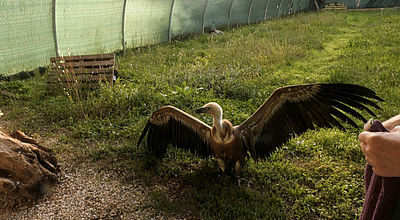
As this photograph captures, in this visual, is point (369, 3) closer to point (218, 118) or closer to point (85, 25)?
point (85, 25)

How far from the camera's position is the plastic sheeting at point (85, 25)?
21.6 ft

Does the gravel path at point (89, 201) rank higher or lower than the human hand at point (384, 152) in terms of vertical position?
lower

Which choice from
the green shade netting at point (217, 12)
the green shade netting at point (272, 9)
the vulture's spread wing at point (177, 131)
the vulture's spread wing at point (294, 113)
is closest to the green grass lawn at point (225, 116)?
the vulture's spread wing at point (177, 131)

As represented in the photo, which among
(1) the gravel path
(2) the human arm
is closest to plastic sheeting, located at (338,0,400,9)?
(1) the gravel path

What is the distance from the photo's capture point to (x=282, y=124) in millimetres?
2953

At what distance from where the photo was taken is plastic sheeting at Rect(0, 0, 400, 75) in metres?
6.60

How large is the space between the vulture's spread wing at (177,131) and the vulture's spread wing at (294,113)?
464mm

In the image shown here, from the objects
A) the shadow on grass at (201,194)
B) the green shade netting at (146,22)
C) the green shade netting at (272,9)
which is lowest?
the shadow on grass at (201,194)

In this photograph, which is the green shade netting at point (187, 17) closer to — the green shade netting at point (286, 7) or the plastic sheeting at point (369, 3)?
the green shade netting at point (286, 7)

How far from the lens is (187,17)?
37.2ft

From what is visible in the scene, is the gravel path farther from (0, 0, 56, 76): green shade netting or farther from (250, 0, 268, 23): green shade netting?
(250, 0, 268, 23): green shade netting

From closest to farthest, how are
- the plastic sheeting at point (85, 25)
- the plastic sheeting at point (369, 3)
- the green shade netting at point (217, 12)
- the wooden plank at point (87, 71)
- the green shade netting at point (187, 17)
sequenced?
the wooden plank at point (87, 71) → the plastic sheeting at point (85, 25) → the green shade netting at point (187, 17) → the green shade netting at point (217, 12) → the plastic sheeting at point (369, 3)

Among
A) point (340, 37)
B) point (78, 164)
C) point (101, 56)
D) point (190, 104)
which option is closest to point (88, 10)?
point (101, 56)

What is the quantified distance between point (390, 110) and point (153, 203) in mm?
4010
